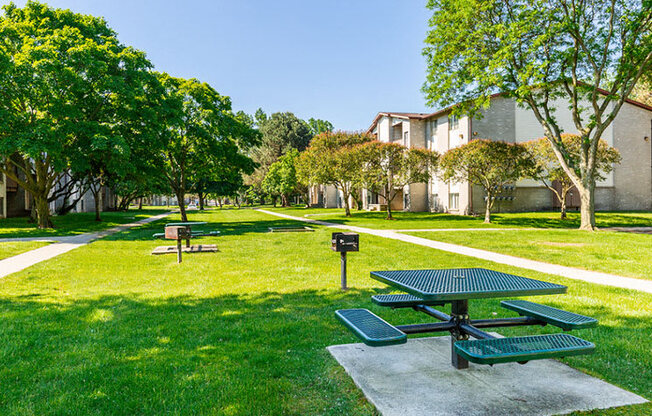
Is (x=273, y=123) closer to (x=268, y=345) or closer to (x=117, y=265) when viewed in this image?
(x=117, y=265)

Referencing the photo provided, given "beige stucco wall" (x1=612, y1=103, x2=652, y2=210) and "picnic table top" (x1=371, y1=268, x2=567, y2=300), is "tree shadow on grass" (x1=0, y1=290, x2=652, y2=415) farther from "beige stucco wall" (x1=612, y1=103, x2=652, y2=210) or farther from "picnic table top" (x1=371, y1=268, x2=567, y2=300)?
"beige stucco wall" (x1=612, y1=103, x2=652, y2=210)

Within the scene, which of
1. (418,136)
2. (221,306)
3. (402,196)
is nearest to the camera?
(221,306)

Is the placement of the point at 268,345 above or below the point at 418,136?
below

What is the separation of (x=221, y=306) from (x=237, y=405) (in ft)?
10.7

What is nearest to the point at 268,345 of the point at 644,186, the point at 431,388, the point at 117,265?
the point at 431,388

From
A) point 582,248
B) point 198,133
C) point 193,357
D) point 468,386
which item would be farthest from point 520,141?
point 193,357

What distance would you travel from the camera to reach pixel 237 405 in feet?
10.5

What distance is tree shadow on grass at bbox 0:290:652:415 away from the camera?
129 inches

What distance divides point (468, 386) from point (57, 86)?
22.1 m

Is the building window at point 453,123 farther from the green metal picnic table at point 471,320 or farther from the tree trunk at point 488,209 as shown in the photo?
the green metal picnic table at point 471,320

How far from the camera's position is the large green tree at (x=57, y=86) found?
18.3 metres

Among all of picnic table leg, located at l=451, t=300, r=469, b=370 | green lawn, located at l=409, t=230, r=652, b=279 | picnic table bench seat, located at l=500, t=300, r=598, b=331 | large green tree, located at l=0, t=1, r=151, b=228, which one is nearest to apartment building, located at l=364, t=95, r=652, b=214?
green lawn, located at l=409, t=230, r=652, b=279

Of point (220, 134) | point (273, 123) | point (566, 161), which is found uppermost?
point (273, 123)

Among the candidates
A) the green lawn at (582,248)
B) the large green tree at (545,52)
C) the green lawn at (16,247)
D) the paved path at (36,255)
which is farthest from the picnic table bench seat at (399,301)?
the large green tree at (545,52)
